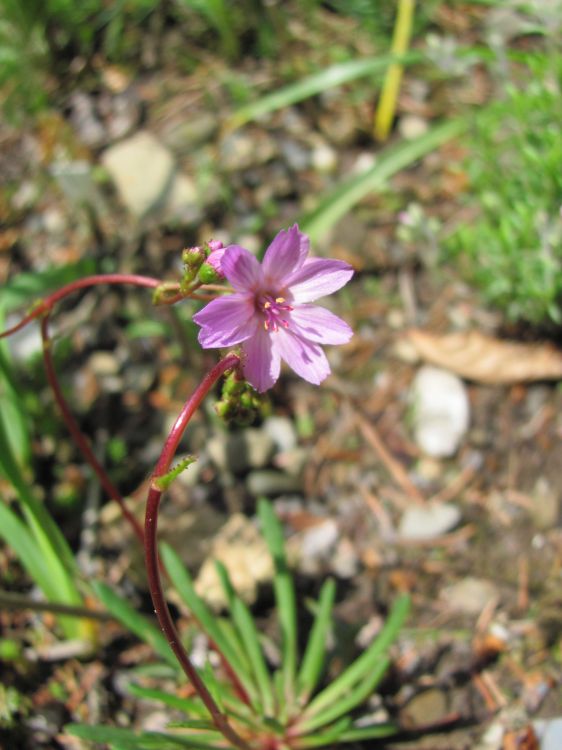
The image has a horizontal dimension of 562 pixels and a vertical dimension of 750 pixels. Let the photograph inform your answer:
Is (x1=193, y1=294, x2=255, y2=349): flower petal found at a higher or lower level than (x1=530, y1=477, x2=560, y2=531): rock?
higher

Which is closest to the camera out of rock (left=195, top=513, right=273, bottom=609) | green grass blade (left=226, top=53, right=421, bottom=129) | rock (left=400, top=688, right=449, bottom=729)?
rock (left=400, top=688, right=449, bottom=729)

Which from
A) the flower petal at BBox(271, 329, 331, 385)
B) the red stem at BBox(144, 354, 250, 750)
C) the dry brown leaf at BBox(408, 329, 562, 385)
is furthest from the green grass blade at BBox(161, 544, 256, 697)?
the dry brown leaf at BBox(408, 329, 562, 385)

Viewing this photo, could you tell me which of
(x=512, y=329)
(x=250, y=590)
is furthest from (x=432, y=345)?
(x=250, y=590)

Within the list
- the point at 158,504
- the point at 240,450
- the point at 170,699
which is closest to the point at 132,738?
the point at 170,699

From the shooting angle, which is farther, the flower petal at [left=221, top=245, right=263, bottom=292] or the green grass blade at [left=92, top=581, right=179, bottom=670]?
the green grass blade at [left=92, top=581, right=179, bottom=670]

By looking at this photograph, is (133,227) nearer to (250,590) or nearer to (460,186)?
(460,186)

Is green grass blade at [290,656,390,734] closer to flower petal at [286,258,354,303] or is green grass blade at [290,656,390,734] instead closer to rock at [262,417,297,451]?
rock at [262,417,297,451]

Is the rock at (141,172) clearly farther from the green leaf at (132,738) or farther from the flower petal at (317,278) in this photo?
the green leaf at (132,738)
